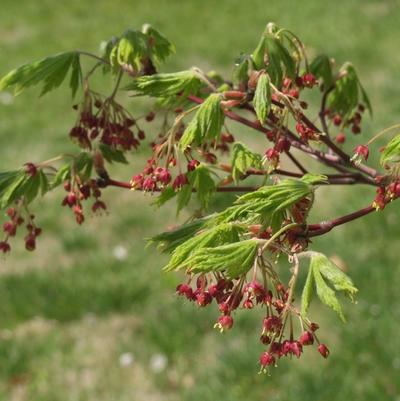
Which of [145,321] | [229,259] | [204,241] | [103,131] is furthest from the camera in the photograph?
[145,321]

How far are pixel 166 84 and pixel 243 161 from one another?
25cm

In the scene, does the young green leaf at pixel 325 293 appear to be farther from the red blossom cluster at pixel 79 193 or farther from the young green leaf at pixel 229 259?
the red blossom cluster at pixel 79 193

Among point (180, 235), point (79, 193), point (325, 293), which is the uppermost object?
point (79, 193)

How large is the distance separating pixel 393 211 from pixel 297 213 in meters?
4.87

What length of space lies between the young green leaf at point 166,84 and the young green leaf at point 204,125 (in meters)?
0.17

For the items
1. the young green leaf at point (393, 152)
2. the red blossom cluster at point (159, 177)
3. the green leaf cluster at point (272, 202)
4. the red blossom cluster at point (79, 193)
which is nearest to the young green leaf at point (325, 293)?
the green leaf cluster at point (272, 202)

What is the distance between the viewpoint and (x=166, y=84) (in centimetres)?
176

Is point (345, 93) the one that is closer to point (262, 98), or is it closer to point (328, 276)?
point (262, 98)

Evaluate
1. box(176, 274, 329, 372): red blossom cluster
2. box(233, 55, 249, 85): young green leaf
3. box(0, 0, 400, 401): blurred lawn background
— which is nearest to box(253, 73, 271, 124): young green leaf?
box(233, 55, 249, 85): young green leaf

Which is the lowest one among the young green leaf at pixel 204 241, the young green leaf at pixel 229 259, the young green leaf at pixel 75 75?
the young green leaf at pixel 229 259

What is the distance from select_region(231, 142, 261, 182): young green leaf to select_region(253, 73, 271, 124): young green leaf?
22 cm

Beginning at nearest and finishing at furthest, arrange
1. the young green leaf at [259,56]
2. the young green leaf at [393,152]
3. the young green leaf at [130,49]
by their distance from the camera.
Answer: the young green leaf at [393,152] < the young green leaf at [259,56] < the young green leaf at [130,49]

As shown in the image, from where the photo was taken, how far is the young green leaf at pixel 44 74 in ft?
6.69

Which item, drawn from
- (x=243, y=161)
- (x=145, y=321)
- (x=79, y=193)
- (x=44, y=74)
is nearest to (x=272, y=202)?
(x=243, y=161)
